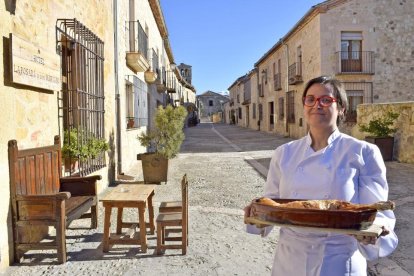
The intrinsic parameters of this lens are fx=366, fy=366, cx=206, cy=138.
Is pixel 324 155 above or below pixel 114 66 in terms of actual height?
below

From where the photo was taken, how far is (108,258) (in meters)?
3.58

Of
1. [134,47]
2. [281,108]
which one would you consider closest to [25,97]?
[134,47]

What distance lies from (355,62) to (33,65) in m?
14.9

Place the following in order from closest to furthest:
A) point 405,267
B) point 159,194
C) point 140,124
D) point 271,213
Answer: point 271,213 < point 405,267 < point 159,194 < point 140,124

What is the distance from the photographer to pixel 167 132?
7891mm

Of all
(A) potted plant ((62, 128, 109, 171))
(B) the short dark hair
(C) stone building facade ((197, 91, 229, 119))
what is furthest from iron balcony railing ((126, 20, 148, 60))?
(C) stone building facade ((197, 91, 229, 119))

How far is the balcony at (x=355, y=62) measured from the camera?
1565cm

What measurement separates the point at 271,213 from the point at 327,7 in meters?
15.9

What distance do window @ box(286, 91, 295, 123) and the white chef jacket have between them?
733 inches

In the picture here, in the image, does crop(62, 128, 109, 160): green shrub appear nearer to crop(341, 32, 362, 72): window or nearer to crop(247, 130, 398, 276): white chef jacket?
crop(247, 130, 398, 276): white chef jacket

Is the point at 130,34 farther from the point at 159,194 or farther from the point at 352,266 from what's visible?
the point at 352,266

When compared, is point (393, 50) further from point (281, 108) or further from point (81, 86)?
point (81, 86)

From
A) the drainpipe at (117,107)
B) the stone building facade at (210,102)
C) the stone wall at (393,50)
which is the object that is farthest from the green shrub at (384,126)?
the stone building facade at (210,102)

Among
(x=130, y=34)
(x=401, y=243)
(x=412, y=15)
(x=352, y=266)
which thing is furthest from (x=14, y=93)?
(x=412, y=15)
